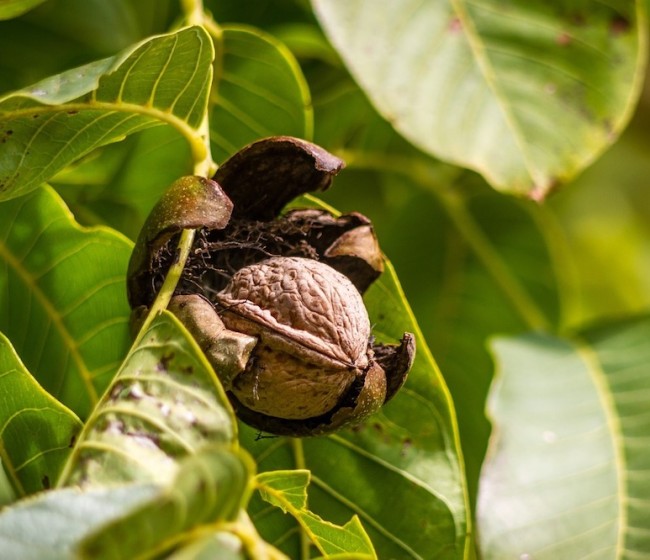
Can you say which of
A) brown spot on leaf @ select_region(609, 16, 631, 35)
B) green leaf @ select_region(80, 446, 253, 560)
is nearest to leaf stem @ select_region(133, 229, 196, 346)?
green leaf @ select_region(80, 446, 253, 560)

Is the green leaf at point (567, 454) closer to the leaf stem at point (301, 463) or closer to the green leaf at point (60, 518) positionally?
the leaf stem at point (301, 463)

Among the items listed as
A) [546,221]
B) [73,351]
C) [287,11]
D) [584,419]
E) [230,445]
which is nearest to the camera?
[230,445]

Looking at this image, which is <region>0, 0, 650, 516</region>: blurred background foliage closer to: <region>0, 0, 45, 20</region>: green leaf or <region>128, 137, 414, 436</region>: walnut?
<region>0, 0, 45, 20</region>: green leaf

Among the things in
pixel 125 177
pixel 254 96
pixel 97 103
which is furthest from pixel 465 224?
pixel 97 103

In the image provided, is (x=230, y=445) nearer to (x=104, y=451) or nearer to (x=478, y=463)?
(x=104, y=451)

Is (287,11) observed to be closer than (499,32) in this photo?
No

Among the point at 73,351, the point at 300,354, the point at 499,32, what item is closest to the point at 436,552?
the point at 300,354

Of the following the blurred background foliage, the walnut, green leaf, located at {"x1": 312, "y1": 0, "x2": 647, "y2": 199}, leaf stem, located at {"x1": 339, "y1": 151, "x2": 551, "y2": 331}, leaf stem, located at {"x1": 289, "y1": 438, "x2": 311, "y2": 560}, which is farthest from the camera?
leaf stem, located at {"x1": 339, "y1": 151, "x2": 551, "y2": 331}
